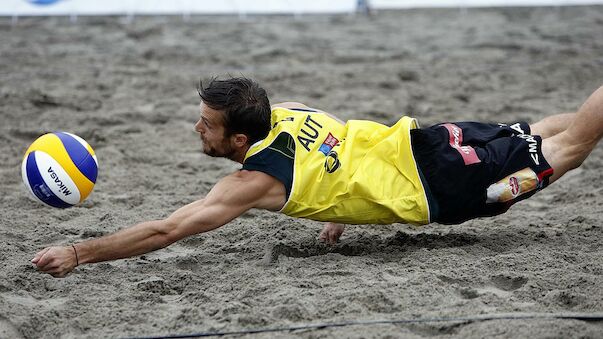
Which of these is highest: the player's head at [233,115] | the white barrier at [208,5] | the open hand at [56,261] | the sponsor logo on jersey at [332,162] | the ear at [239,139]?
the player's head at [233,115]

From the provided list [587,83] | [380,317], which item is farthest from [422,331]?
[587,83]

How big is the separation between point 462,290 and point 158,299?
1253 millimetres

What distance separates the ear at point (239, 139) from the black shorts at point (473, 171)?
79cm

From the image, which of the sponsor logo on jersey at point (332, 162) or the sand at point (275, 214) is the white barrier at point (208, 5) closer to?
Result: the sand at point (275, 214)

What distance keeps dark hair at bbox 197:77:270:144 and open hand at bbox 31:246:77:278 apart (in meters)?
0.87

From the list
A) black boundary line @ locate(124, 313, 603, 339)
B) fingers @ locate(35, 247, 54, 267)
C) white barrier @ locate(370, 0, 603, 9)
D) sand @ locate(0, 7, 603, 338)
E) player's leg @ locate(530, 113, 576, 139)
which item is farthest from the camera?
white barrier @ locate(370, 0, 603, 9)

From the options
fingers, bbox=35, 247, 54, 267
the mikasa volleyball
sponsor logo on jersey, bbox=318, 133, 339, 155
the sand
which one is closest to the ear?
→ sponsor logo on jersey, bbox=318, 133, 339, 155

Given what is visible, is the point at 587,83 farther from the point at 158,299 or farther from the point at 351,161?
the point at 158,299

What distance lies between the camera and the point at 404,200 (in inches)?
154

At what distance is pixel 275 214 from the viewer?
471 centimetres

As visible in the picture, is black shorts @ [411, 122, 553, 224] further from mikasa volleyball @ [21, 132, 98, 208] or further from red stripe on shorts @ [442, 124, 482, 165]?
mikasa volleyball @ [21, 132, 98, 208]

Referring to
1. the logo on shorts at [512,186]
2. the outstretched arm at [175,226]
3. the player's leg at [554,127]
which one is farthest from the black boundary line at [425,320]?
the player's leg at [554,127]

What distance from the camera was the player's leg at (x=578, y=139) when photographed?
13.5ft

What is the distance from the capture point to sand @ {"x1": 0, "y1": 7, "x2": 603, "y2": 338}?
3.35 meters
